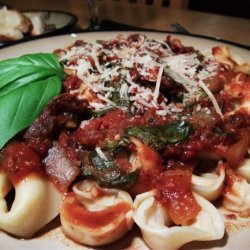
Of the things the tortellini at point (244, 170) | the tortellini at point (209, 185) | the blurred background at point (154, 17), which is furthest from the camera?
the blurred background at point (154, 17)

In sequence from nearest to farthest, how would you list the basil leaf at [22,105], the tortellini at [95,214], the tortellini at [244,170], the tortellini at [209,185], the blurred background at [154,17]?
the tortellini at [95,214]
the basil leaf at [22,105]
the tortellini at [209,185]
the tortellini at [244,170]
the blurred background at [154,17]

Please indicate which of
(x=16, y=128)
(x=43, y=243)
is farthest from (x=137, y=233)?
(x=16, y=128)

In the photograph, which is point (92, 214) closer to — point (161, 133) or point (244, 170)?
point (161, 133)

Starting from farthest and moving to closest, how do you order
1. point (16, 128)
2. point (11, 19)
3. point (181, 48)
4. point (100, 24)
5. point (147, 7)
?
point (147, 7) < point (100, 24) < point (11, 19) < point (181, 48) < point (16, 128)

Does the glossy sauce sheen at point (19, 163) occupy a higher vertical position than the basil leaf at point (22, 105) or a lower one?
lower

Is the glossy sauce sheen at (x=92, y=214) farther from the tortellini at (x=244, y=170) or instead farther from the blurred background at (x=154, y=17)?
the blurred background at (x=154, y=17)

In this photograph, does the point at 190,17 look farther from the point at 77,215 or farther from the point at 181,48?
the point at 77,215

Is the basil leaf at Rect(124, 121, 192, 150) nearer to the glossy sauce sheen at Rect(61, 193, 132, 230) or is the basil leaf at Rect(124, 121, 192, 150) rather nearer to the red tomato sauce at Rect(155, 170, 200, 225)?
the red tomato sauce at Rect(155, 170, 200, 225)

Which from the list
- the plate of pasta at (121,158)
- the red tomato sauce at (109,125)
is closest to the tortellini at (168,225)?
the plate of pasta at (121,158)

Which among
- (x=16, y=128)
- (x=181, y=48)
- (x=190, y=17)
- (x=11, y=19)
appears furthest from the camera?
(x=190, y=17)
